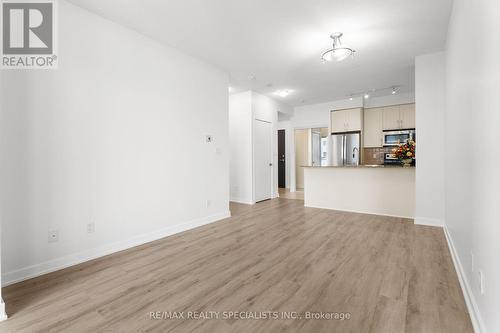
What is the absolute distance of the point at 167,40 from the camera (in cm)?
335

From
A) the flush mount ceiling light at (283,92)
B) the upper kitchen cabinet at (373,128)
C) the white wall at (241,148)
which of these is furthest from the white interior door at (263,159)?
the upper kitchen cabinet at (373,128)

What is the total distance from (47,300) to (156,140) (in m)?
2.06

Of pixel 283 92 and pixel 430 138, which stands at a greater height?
pixel 283 92

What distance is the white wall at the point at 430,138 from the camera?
369cm

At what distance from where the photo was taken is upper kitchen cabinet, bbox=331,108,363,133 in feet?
21.8

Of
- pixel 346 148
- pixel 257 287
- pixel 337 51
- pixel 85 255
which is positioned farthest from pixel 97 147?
pixel 346 148

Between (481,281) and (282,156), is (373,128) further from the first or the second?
(481,281)

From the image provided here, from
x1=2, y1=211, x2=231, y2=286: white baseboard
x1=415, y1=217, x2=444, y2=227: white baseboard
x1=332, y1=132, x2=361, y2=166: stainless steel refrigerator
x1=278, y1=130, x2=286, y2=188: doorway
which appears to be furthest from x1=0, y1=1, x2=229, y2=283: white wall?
x1=278, y1=130, x2=286, y2=188: doorway

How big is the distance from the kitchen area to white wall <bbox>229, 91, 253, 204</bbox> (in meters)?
1.41

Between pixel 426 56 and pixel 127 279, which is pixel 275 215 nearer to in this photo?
pixel 127 279

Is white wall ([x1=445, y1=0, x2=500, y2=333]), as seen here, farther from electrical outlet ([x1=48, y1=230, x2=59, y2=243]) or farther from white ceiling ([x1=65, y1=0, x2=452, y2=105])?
electrical outlet ([x1=48, y1=230, x2=59, y2=243])

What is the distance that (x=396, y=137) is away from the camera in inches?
246

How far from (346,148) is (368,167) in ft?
7.03

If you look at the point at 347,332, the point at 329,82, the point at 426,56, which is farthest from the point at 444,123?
the point at 347,332
